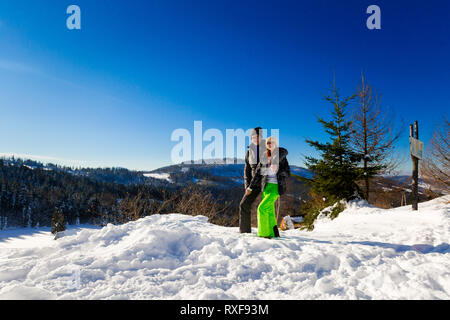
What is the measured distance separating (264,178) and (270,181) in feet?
0.50

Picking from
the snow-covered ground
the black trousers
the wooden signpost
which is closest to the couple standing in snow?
the black trousers

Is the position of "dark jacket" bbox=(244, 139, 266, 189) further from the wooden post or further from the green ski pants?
the wooden post

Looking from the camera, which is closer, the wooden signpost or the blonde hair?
the blonde hair

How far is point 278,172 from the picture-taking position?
518 centimetres

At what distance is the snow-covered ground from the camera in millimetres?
2539

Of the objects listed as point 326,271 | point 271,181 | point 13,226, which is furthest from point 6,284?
point 13,226

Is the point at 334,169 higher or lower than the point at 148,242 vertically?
higher

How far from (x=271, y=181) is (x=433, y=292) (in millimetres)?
3058

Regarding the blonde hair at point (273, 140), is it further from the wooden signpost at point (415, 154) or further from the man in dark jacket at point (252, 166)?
the wooden signpost at point (415, 154)

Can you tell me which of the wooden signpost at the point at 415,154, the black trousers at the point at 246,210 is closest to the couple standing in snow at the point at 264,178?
the black trousers at the point at 246,210

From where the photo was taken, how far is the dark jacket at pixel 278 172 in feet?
16.8
